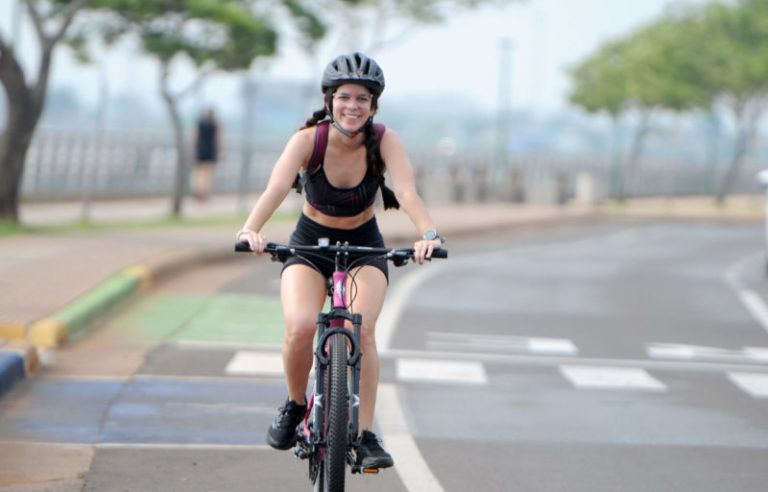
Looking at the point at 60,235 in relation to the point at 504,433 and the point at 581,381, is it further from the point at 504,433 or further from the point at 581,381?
the point at 504,433

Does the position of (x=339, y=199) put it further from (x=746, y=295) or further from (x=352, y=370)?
(x=746, y=295)

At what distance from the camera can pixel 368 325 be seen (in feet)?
18.1

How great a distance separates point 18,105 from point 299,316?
45.5ft

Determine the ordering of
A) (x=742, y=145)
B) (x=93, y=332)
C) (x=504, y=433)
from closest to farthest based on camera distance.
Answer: (x=504, y=433)
(x=93, y=332)
(x=742, y=145)

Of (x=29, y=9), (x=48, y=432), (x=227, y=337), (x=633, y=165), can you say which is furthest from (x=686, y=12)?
(x=48, y=432)

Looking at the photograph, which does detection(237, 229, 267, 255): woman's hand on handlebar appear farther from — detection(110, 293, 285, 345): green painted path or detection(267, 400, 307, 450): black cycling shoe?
detection(110, 293, 285, 345): green painted path

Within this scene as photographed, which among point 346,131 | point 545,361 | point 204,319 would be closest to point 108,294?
point 204,319

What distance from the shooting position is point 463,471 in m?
6.49

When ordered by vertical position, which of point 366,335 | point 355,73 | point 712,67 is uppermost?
point 712,67

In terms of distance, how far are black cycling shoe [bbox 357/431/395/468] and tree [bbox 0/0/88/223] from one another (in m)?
14.0

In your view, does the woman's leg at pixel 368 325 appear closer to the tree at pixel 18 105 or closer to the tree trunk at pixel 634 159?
the tree at pixel 18 105

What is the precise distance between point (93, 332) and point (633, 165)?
42.1 meters

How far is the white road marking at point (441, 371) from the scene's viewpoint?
9.44m

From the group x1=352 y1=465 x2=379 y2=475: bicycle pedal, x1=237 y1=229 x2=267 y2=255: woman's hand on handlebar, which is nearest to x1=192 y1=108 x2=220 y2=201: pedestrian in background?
x1=237 y1=229 x2=267 y2=255: woman's hand on handlebar
